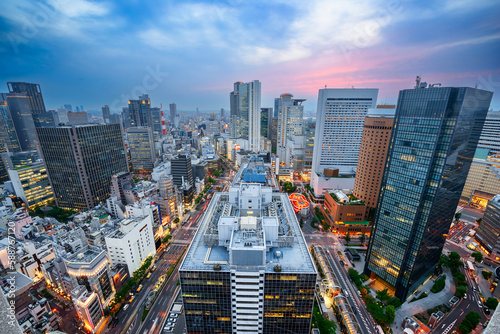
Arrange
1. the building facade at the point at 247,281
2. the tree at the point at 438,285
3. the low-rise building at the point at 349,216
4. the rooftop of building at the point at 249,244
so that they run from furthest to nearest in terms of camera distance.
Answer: the low-rise building at the point at 349,216, the tree at the point at 438,285, the rooftop of building at the point at 249,244, the building facade at the point at 247,281

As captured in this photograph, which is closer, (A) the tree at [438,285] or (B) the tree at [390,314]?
(B) the tree at [390,314]

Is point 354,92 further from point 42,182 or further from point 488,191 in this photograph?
point 42,182

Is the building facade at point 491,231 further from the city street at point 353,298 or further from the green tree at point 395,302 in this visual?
the city street at point 353,298

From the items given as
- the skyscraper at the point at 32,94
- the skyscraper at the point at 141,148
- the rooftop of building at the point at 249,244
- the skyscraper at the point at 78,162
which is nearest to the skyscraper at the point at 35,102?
the skyscraper at the point at 32,94

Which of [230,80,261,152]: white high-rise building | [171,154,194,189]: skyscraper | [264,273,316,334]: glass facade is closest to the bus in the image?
[264,273,316,334]: glass facade

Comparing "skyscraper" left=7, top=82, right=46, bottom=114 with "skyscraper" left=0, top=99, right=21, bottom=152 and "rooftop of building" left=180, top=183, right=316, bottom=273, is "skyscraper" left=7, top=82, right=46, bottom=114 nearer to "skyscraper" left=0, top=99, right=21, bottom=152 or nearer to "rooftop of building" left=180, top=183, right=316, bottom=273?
"skyscraper" left=0, top=99, right=21, bottom=152

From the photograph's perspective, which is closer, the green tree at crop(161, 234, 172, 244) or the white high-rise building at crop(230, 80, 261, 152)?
the green tree at crop(161, 234, 172, 244)
